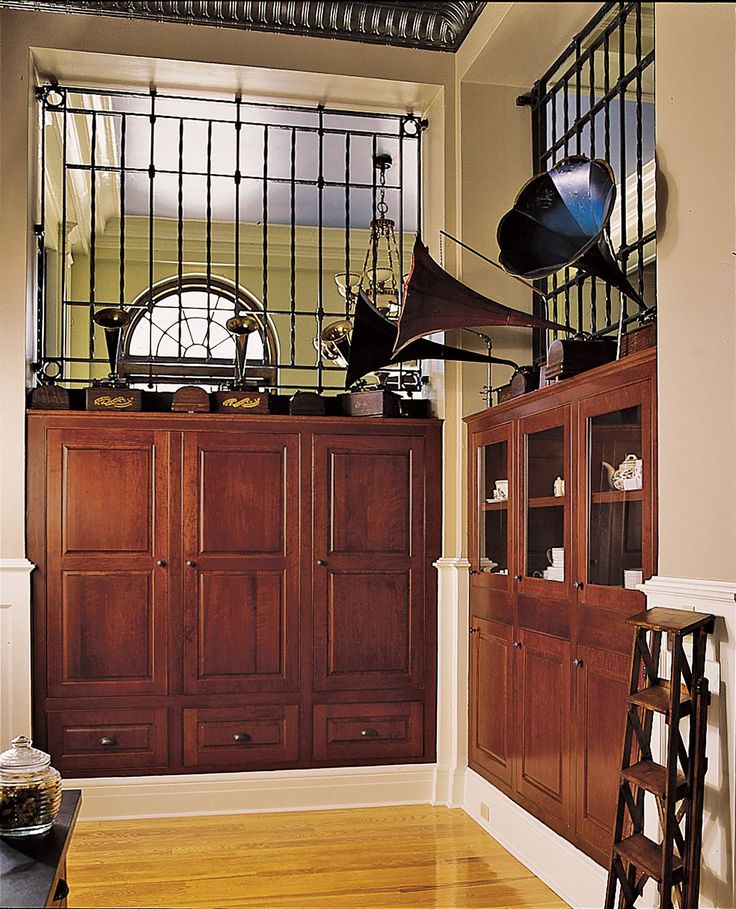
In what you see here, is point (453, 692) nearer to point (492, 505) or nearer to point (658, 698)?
point (492, 505)

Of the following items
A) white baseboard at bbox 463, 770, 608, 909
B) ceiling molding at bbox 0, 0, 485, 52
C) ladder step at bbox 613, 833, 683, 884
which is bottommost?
white baseboard at bbox 463, 770, 608, 909

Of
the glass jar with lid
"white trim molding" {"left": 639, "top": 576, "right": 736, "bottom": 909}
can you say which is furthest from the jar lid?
"white trim molding" {"left": 639, "top": 576, "right": 736, "bottom": 909}

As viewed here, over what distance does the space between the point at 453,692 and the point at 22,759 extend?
2.56 m

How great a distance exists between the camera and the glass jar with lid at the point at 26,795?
2287 millimetres

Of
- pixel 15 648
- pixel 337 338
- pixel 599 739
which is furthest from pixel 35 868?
pixel 337 338

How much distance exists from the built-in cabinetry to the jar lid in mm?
1679

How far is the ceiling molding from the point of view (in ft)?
14.4

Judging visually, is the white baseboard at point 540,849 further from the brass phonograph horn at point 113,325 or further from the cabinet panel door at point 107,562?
the brass phonograph horn at point 113,325

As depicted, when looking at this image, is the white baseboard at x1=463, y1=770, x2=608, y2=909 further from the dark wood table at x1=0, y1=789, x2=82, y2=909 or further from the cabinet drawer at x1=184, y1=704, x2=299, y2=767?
the dark wood table at x1=0, y1=789, x2=82, y2=909

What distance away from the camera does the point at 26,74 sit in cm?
439

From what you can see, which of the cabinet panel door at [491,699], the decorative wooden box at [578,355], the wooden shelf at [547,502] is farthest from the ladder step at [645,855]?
the decorative wooden box at [578,355]

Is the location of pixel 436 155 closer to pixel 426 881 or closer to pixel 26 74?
pixel 26 74

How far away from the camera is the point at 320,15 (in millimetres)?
4516

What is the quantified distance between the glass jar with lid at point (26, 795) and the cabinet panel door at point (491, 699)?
212cm
